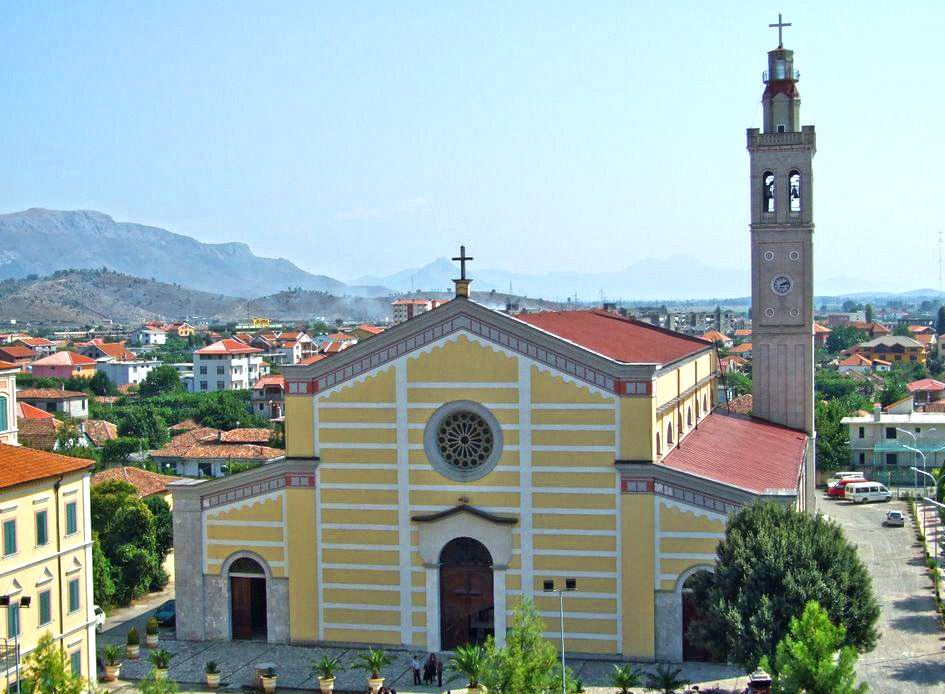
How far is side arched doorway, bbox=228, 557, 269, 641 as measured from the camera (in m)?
38.2

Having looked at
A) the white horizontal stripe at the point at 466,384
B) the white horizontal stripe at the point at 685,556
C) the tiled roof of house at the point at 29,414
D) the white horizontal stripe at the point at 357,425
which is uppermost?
the white horizontal stripe at the point at 466,384

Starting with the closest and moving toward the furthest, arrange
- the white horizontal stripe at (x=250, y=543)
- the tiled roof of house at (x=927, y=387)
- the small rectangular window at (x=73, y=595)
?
the small rectangular window at (x=73, y=595)
the white horizontal stripe at (x=250, y=543)
the tiled roof of house at (x=927, y=387)

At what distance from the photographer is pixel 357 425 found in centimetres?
3728

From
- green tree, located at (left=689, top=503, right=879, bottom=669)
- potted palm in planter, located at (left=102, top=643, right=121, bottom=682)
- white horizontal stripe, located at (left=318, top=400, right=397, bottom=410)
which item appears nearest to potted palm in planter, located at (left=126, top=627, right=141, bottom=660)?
potted palm in planter, located at (left=102, top=643, right=121, bottom=682)

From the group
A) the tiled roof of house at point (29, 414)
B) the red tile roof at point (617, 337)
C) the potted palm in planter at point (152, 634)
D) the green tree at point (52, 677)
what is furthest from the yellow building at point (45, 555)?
the tiled roof of house at point (29, 414)

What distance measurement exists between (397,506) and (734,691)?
11.9 meters

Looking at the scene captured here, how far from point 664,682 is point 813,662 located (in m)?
8.15

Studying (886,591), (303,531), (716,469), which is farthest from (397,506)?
(886,591)

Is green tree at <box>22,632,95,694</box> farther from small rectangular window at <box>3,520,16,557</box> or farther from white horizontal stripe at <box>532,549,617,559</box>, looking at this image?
white horizontal stripe at <box>532,549,617,559</box>

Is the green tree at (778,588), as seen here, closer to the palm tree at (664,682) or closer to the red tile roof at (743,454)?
the palm tree at (664,682)

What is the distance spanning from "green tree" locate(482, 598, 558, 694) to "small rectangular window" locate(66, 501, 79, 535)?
14.2 m

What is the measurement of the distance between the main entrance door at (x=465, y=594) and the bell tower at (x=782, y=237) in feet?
72.9

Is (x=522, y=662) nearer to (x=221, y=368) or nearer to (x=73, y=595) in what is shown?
(x=73, y=595)

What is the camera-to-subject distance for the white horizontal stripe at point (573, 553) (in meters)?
35.5
